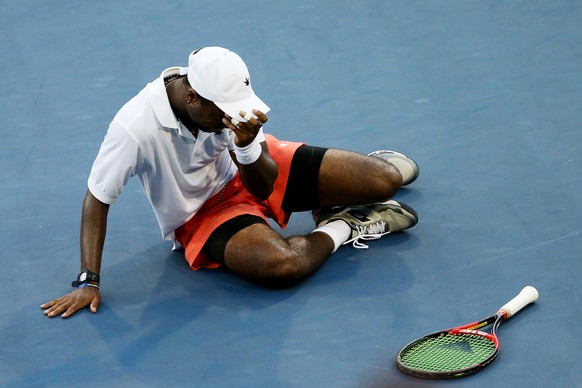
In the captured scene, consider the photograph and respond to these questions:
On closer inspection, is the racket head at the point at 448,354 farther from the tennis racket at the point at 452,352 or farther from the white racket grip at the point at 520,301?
the white racket grip at the point at 520,301

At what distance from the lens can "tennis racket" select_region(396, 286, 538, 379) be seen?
162 inches

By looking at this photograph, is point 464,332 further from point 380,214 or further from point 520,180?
point 520,180

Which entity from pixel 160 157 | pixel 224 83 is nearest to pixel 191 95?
pixel 224 83

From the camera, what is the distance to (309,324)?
14.9ft

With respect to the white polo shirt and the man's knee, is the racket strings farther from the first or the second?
the white polo shirt

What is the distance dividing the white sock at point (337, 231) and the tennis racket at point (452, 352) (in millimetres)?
851

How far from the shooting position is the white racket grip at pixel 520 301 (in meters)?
4.41

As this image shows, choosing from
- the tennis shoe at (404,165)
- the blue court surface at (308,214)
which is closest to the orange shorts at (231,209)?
the blue court surface at (308,214)

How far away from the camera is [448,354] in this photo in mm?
4203

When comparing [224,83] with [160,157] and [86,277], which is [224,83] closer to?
Answer: [160,157]

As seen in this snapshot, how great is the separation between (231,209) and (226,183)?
0.43 ft

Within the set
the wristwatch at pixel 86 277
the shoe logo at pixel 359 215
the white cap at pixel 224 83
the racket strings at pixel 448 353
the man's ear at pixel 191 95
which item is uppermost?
the white cap at pixel 224 83

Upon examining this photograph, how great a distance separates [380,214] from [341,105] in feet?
4.09

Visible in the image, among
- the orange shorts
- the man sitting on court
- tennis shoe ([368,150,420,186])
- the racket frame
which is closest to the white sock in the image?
the man sitting on court
